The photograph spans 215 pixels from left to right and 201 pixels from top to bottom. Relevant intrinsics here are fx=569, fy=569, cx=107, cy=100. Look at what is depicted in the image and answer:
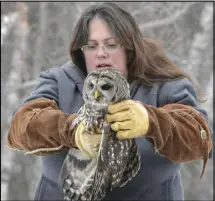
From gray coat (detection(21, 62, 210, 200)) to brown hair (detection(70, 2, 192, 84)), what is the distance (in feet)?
0.18

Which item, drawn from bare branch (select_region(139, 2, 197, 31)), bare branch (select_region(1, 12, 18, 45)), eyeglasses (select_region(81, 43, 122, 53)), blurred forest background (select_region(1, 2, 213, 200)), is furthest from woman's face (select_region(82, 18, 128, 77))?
bare branch (select_region(1, 12, 18, 45))

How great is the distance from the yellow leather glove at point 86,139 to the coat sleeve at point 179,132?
0.20 m

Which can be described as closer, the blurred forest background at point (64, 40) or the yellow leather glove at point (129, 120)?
the yellow leather glove at point (129, 120)

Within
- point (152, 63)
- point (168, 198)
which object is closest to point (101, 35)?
point (152, 63)

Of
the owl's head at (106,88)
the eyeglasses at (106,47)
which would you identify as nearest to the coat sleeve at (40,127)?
the owl's head at (106,88)

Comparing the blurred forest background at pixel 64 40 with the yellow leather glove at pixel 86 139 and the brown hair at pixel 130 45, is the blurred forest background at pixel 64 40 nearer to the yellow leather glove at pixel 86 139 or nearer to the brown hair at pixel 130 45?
the brown hair at pixel 130 45

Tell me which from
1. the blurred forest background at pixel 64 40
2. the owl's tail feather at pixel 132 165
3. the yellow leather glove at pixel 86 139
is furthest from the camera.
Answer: the blurred forest background at pixel 64 40

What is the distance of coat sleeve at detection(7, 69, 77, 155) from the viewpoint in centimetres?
225

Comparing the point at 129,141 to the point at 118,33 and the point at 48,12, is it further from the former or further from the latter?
the point at 48,12

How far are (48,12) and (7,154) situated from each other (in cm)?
194

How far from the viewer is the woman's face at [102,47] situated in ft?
8.21

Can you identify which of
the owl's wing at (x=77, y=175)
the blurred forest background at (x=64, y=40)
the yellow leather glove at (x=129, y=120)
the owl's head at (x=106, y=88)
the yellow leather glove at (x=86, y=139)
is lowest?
the blurred forest background at (x=64, y=40)

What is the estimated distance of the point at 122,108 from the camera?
2.07m

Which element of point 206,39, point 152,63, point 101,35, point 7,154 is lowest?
point 7,154
